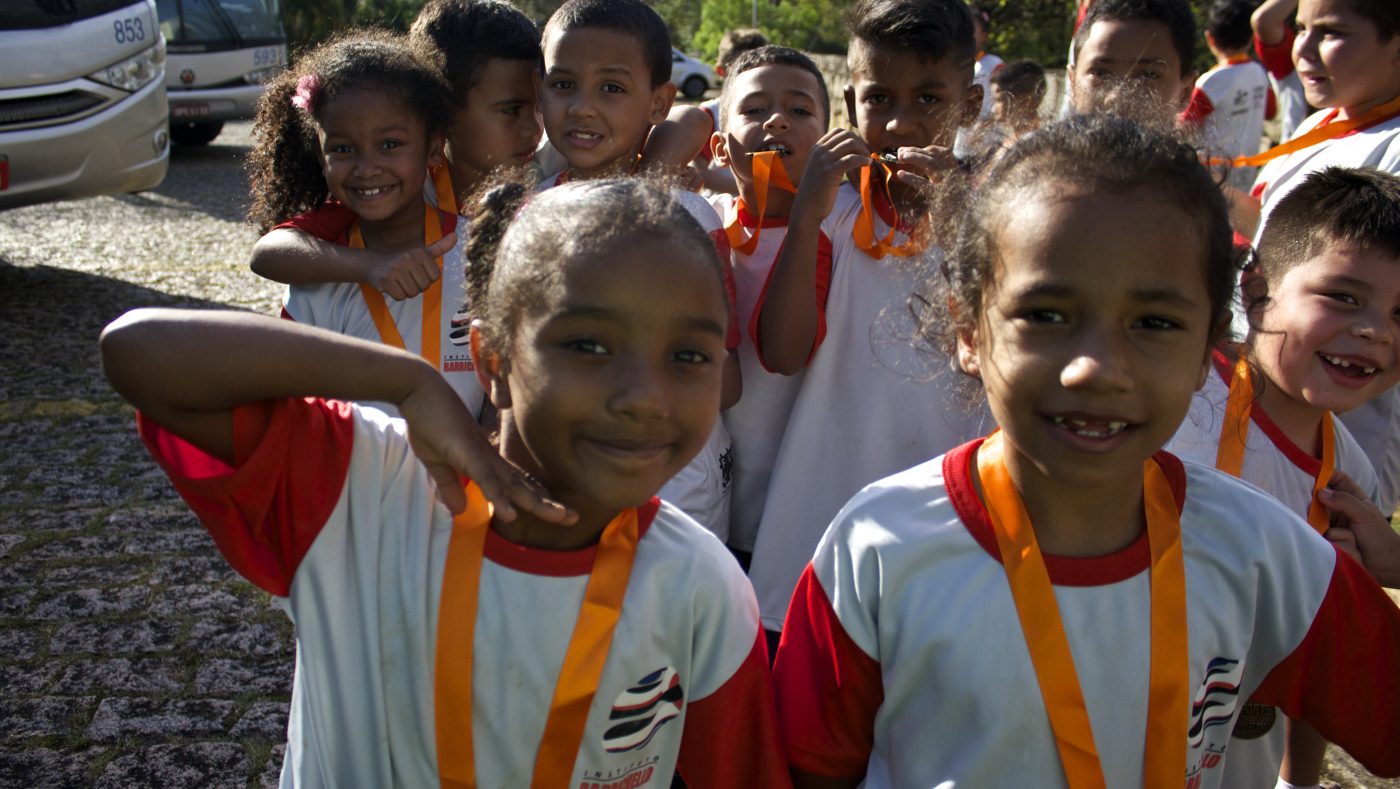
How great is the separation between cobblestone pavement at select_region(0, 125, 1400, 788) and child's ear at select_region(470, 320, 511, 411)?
58.3 inches

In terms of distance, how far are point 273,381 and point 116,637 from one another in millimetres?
2321

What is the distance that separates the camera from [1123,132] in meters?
1.82

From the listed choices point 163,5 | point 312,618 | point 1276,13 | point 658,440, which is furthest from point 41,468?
point 163,5

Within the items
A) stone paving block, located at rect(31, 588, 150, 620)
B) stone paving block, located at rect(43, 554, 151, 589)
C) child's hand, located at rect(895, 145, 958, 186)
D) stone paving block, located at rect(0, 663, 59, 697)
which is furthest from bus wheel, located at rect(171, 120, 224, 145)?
child's hand, located at rect(895, 145, 958, 186)

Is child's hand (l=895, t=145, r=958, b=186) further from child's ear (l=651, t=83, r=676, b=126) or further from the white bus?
the white bus

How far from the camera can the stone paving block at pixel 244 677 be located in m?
3.26

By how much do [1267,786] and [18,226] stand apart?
9658 millimetres

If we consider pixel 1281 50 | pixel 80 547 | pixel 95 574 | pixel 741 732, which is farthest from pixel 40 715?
pixel 1281 50

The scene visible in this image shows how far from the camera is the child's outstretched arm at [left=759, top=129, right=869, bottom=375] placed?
2.54 metres

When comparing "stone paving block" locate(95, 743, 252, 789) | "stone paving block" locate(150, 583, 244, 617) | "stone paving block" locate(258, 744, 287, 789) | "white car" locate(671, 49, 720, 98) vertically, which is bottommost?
"white car" locate(671, 49, 720, 98)

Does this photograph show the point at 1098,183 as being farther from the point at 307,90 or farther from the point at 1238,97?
the point at 1238,97

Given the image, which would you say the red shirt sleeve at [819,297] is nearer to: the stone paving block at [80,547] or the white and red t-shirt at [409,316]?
the white and red t-shirt at [409,316]

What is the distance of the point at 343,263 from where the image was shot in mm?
2723

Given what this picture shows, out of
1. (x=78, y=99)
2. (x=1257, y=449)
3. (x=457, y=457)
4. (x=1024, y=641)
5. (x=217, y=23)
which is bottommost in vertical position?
(x=217, y=23)
